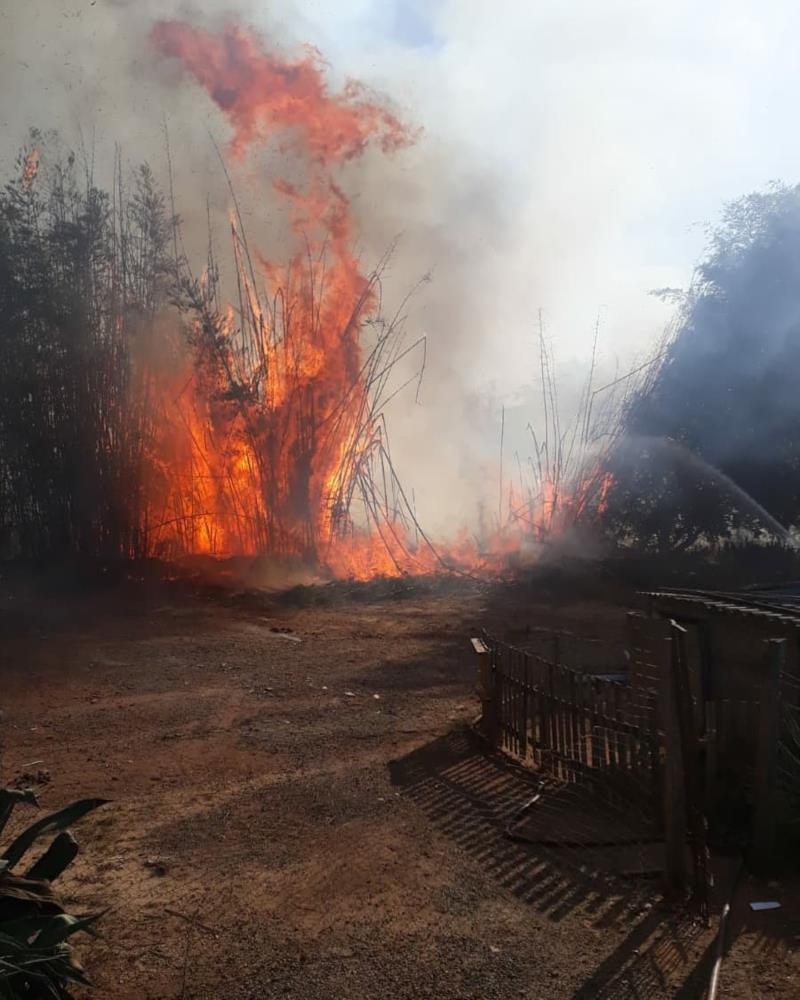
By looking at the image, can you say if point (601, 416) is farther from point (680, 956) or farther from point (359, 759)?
point (680, 956)

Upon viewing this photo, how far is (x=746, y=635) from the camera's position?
21.2 ft

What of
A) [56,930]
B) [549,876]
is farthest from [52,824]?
[549,876]

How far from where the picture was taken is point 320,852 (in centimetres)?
525

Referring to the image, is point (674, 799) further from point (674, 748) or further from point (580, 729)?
point (580, 729)

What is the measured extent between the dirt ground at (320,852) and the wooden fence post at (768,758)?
0.92 feet

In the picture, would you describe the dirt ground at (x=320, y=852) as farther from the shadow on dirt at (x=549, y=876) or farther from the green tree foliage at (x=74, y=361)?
the green tree foliage at (x=74, y=361)

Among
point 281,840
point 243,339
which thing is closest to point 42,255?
point 243,339

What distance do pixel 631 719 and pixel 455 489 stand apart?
1953 cm

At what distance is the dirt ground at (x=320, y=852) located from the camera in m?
3.86

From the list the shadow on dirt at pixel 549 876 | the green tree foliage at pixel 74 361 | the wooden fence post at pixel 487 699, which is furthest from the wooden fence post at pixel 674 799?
the green tree foliage at pixel 74 361

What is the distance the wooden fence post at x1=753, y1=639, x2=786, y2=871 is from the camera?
4820 millimetres

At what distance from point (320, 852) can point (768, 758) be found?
2850mm

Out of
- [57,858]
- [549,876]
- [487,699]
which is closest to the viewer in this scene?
[57,858]

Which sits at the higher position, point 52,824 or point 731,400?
point 731,400
